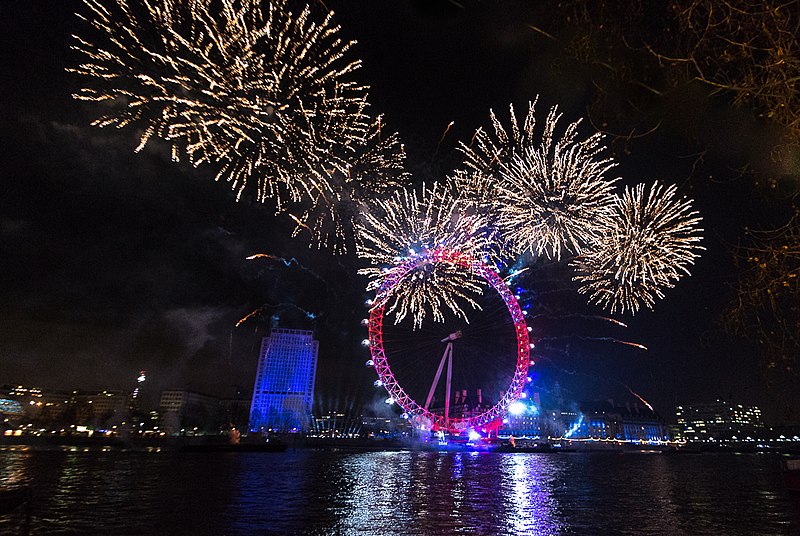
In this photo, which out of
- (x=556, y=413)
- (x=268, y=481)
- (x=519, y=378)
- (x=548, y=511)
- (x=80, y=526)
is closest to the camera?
(x=80, y=526)

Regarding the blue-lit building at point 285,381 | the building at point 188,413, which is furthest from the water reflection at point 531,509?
the building at point 188,413

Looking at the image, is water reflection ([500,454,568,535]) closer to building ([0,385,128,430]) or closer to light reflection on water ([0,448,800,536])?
light reflection on water ([0,448,800,536])

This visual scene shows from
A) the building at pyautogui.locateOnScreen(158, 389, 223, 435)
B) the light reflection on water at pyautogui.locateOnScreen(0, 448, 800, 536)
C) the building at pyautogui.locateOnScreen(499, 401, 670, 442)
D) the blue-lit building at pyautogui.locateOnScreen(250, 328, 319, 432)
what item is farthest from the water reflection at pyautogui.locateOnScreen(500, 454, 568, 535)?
the building at pyautogui.locateOnScreen(499, 401, 670, 442)

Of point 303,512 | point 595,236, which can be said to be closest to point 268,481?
point 303,512

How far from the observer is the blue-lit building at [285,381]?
122250mm

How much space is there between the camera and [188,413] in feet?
546

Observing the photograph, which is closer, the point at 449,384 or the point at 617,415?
the point at 449,384

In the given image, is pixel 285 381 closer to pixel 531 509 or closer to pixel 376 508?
pixel 376 508

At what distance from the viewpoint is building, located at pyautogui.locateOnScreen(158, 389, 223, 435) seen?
12247 cm

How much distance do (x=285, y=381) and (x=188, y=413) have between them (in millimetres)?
68680

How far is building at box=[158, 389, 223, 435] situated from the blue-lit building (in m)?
15.4

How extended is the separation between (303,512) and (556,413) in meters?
168

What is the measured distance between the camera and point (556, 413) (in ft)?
529

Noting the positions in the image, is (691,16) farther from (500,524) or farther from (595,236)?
(595,236)
